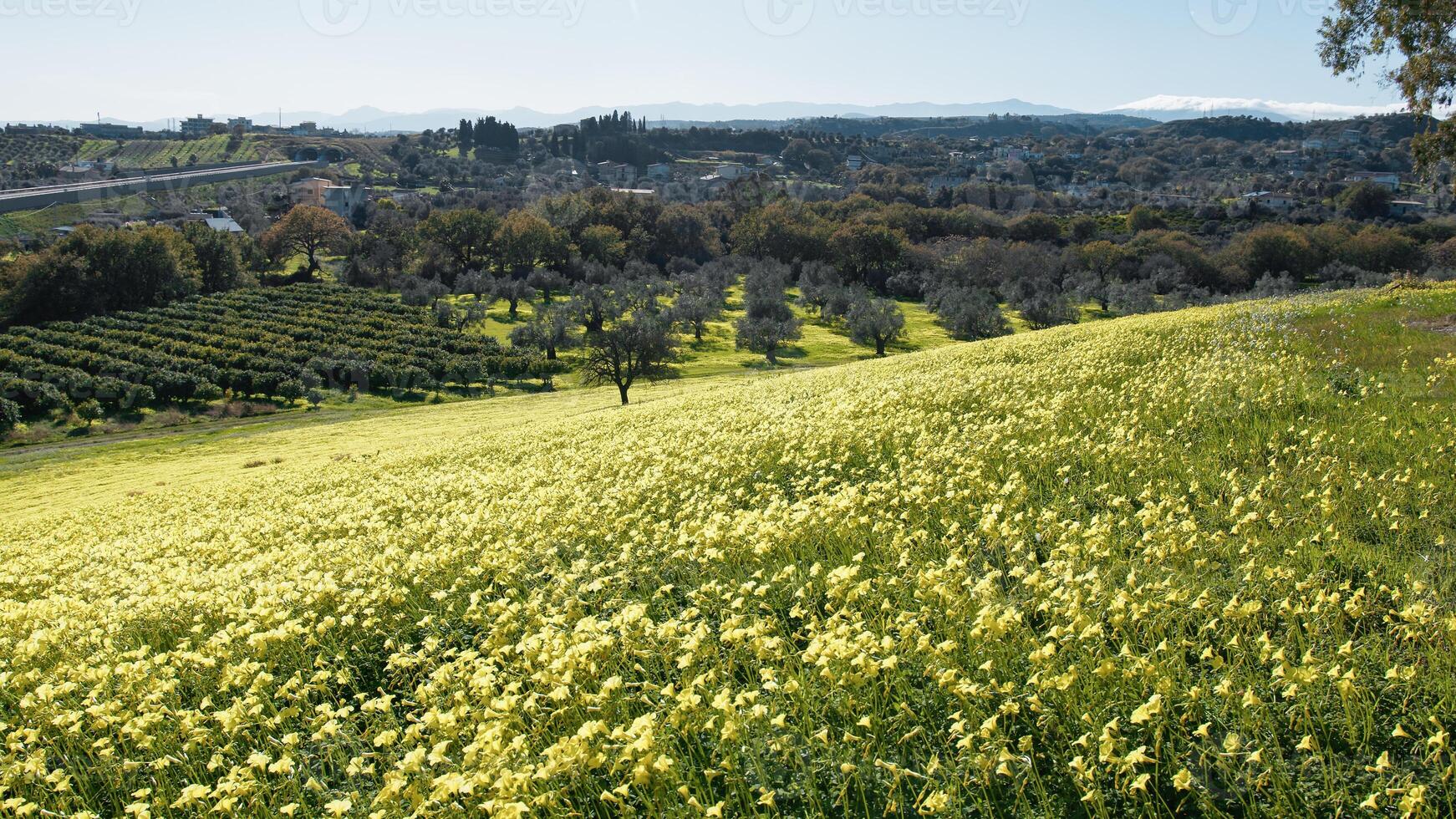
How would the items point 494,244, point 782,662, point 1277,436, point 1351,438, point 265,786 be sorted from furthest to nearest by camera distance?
point 494,244
point 1277,436
point 1351,438
point 782,662
point 265,786

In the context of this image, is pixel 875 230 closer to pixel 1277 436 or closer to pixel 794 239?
pixel 794 239

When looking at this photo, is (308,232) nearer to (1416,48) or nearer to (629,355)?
(629,355)

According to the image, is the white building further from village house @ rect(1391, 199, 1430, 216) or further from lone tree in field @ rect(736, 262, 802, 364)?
lone tree in field @ rect(736, 262, 802, 364)

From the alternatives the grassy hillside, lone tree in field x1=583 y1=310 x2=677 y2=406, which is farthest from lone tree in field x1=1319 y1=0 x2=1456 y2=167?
lone tree in field x1=583 y1=310 x2=677 y2=406

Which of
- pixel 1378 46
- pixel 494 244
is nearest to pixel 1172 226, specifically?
pixel 494 244

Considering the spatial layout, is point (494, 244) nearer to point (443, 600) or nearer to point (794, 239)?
point (794, 239)

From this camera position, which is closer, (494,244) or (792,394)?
(792,394)

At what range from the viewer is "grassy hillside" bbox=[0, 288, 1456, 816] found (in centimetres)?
515

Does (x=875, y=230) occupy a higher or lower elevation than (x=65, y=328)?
higher

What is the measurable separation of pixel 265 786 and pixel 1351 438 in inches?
465

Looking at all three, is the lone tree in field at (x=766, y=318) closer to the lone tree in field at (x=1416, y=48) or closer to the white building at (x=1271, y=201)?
the lone tree in field at (x=1416, y=48)

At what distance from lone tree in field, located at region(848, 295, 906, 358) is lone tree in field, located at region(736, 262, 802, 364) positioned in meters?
5.92

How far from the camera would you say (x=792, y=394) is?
76.0 feet

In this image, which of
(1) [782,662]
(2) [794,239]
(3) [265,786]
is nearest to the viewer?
(3) [265,786]
